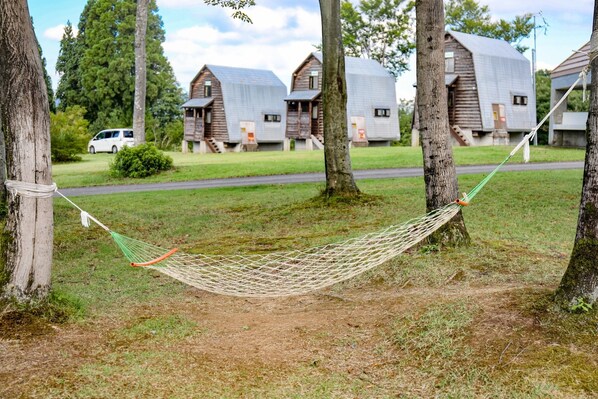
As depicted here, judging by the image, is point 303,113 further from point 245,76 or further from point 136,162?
point 136,162

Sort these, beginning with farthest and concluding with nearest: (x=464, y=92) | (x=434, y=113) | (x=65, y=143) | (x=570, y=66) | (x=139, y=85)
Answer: (x=464, y=92)
(x=65, y=143)
(x=570, y=66)
(x=139, y=85)
(x=434, y=113)

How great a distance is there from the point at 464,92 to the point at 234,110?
47.2ft

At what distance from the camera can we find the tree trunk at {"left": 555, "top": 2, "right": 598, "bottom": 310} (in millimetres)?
4996

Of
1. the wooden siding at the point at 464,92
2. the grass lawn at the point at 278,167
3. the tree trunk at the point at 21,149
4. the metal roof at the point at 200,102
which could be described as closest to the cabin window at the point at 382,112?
the wooden siding at the point at 464,92

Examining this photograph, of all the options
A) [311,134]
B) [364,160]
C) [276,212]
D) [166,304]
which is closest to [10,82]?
[166,304]

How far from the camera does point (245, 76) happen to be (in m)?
46.1

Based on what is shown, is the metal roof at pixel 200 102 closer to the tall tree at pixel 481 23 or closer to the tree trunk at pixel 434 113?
the tall tree at pixel 481 23

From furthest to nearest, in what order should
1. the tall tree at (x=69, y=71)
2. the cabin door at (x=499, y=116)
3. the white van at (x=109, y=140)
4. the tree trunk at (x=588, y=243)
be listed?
the tall tree at (x=69, y=71) < the white van at (x=109, y=140) < the cabin door at (x=499, y=116) < the tree trunk at (x=588, y=243)

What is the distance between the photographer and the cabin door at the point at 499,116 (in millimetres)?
40844

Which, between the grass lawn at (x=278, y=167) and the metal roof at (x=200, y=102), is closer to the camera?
the grass lawn at (x=278, y=167)

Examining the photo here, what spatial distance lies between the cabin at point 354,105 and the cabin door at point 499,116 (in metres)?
7.45

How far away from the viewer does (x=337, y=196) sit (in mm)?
12961

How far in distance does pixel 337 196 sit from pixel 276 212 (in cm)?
118

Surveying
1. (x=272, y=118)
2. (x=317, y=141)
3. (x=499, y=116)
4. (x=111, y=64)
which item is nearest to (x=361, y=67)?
(x=317, y=141)
